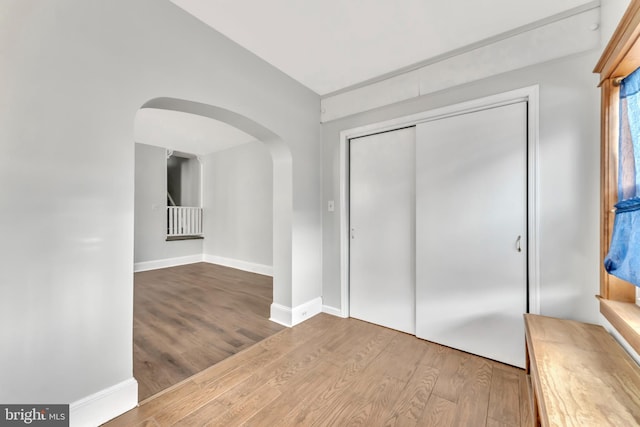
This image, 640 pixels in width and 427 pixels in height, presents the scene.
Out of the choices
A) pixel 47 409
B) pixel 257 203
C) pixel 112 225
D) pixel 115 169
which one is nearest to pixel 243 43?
pixel 115 169

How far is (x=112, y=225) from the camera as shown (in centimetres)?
140

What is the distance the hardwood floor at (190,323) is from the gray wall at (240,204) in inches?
30.6

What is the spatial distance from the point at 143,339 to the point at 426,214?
9.34 ft

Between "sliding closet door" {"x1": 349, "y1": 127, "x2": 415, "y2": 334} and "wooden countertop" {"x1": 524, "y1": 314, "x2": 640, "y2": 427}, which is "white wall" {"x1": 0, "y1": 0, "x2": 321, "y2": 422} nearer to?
"sliding closet door" {"x1": 349, "y1": 127, "x2": 415, "y2": 334}

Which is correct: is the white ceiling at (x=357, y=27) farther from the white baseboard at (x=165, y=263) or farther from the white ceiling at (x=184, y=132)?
the white baseboard at (x=165, y=263)

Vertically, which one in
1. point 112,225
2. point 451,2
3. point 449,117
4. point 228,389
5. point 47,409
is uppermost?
point 451,2

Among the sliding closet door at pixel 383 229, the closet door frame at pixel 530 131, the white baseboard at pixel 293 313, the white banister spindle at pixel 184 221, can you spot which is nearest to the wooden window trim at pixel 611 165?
the closet door frame at pixel 530 131

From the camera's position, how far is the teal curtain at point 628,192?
1146 millimetres

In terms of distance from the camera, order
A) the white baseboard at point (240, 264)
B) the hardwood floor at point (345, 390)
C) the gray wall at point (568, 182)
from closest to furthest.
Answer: the hardwood floor at point (345, 390)
the gray wall at point (568, 182)
the white baseboard at point (240, 264)

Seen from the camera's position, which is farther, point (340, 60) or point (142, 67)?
point (340, 60)

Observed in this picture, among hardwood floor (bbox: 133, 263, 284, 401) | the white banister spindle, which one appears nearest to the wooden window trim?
hardwood floor (bbox: 133, 263, 284, 401)

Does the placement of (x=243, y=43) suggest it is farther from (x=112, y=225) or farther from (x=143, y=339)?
(x=143, y=339)

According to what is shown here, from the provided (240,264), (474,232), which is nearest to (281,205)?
(474,232)
